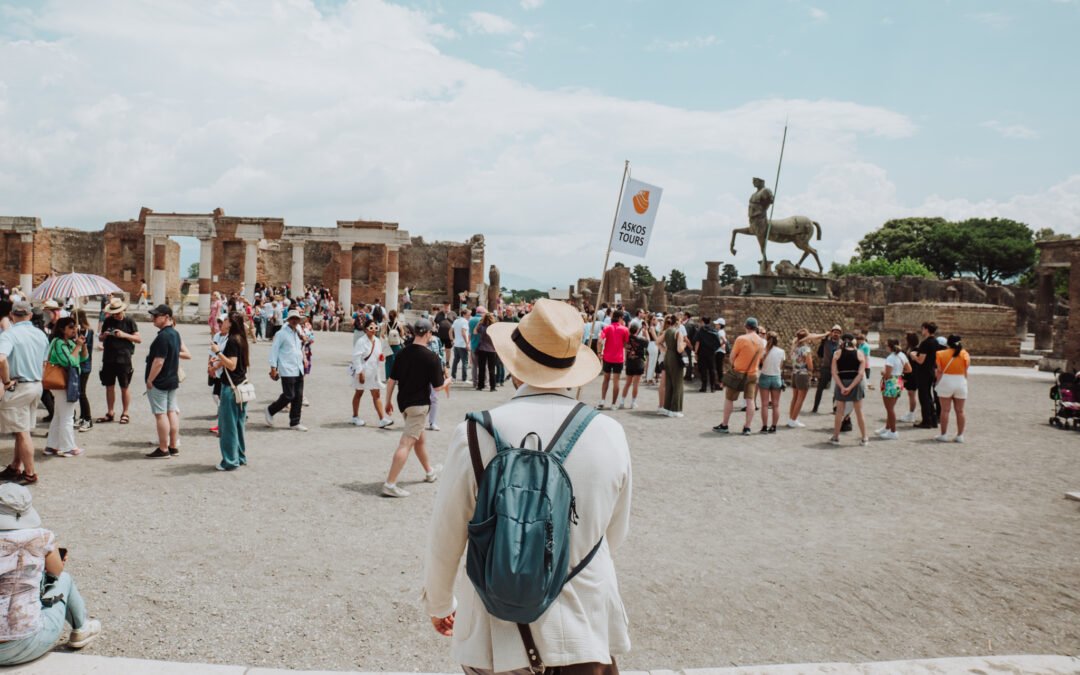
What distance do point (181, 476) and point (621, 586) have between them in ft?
16.6

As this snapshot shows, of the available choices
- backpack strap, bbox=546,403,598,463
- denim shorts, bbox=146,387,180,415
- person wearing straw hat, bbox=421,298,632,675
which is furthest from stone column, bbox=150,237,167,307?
backpack strap, bbox=546,403,598,463

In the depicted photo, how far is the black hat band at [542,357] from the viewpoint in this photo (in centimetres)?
260

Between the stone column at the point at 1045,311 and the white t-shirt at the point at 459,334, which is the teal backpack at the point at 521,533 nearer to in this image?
the white t-shirt at the point at 459,334

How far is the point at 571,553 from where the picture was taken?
2.32 m

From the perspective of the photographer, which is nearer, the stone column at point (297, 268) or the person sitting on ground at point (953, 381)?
the person sitting on ground at point (953, 381)

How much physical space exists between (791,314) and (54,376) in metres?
15.5

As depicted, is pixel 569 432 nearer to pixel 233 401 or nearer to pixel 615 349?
pixel 233 401

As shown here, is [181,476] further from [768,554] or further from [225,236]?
[225,236]

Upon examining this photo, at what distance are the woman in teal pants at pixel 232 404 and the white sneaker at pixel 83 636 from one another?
13.9 feet

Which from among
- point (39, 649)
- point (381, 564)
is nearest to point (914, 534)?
point (381, 564)

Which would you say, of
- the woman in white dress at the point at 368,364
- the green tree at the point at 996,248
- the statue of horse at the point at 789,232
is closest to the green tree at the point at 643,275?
the green tree at the point at 996,248

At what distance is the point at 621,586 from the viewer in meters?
5.41

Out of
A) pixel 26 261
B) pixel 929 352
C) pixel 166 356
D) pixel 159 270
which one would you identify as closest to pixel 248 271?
pixel 159 270

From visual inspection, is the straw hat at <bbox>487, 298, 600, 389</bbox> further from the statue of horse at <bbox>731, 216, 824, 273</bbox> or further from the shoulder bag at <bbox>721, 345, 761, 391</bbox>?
the statue of horse at <bbox>731, 216, 824, 273</bbox>
